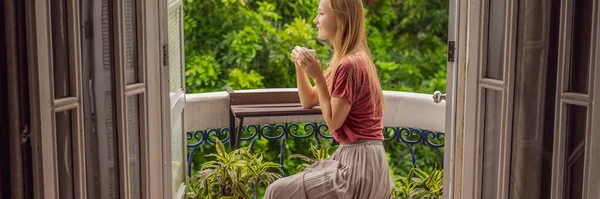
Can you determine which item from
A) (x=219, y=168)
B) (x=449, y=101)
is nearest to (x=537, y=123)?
(x=449, y=101)

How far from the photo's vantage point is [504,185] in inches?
82.4

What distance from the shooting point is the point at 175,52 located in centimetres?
308

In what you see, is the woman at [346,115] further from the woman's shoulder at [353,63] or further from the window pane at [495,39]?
the window pane at [495,39]

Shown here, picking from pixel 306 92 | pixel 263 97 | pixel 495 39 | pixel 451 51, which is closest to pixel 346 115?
pixel 306 92

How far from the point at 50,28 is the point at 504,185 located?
1.31m

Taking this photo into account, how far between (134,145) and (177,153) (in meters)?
0.92

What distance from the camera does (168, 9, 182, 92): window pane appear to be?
9.48 feet

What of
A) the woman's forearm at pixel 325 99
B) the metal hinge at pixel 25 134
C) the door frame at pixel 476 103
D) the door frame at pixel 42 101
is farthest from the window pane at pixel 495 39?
the metal hinge at pixel 25 134

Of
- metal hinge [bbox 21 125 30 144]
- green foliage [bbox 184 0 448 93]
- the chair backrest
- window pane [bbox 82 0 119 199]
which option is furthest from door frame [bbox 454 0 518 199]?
green foliage [bbox 184 0 448 93]

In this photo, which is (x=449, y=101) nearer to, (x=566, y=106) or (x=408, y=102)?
(x=566, y=106)

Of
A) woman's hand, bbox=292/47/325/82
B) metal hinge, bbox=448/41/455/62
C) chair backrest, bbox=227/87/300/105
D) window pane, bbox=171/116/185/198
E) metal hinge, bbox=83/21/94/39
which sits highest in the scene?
metal hinge, bbox=83/21/94/39

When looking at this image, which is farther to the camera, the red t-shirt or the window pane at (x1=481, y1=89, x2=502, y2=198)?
the red t-shirt

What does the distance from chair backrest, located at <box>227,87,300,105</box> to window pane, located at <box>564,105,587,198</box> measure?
8.09 ft

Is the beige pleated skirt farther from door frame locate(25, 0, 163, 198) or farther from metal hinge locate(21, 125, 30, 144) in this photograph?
metal hinge locate(21, 125, 30, 144)
